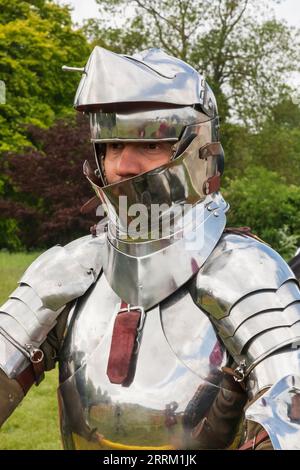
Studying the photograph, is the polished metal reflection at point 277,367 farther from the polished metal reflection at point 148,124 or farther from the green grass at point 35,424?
the green grass at point 35,424

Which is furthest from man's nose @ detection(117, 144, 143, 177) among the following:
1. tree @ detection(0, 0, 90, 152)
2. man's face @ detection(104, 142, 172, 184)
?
tree @ detection(0, 0, 90, 152)

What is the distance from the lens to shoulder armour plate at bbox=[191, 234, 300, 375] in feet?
5.99

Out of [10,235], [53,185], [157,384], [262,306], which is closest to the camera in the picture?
[262,306]

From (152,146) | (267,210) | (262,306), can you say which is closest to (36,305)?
(152,146)

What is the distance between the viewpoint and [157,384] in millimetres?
1955

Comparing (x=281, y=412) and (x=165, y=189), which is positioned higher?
(x=165, y=189)

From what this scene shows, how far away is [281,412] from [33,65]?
56.7 feet

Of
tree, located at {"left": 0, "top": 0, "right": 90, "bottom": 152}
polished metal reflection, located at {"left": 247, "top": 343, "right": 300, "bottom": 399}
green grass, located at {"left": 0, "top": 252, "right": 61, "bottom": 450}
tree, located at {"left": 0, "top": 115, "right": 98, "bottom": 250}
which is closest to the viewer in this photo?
polished metal reflection, located at {"left": 247, "top": 343, "right": 300, "bottom": 399}

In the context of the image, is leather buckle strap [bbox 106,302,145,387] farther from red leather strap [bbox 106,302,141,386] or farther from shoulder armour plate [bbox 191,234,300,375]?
shoulder armour plate [bbox 191,234,300,375]

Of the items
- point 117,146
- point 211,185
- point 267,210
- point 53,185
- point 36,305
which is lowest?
point 267,210

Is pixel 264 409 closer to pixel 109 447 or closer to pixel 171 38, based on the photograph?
pixel 109 447

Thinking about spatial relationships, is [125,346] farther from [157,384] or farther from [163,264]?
[163,264]

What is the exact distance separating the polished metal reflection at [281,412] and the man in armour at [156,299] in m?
0.04

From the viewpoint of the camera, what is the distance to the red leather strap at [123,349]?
198 centimetres
